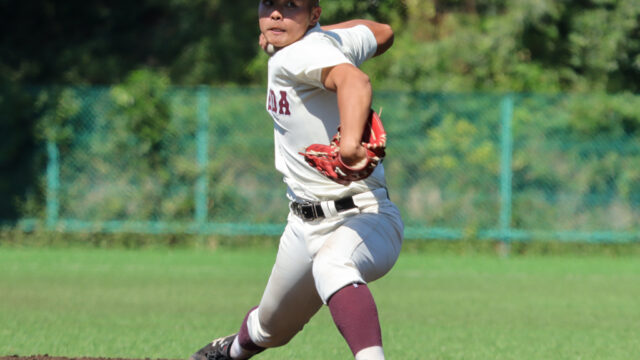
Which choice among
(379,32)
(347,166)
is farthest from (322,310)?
(347,166)

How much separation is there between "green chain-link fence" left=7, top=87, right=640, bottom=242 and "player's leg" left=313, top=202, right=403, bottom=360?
33.6ft

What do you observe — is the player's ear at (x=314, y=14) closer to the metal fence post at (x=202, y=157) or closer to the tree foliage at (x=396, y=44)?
the metal fence post at (x=202, y=157)

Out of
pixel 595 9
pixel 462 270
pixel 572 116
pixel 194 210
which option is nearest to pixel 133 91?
pixel 194 210

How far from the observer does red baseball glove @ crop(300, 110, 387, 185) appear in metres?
3.91

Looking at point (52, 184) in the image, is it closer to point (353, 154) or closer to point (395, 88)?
point (395, 88)

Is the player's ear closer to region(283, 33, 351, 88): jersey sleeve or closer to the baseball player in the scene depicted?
the baseball player

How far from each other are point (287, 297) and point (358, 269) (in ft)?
2.08

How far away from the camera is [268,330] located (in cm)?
509

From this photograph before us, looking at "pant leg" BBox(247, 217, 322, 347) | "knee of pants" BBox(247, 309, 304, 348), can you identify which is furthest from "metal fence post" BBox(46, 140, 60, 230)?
"pant leg" BBox(247, 217, 322, 347)

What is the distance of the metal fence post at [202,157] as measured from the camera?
14945 mm

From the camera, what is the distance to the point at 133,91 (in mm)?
15203

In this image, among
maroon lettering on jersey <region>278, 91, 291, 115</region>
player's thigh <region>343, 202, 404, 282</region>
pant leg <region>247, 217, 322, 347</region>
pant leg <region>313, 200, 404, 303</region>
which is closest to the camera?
pant leg <region>313, 200, 404, 303</region>

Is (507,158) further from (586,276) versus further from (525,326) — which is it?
(525,326)

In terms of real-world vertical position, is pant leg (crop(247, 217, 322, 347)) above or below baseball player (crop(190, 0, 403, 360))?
below
